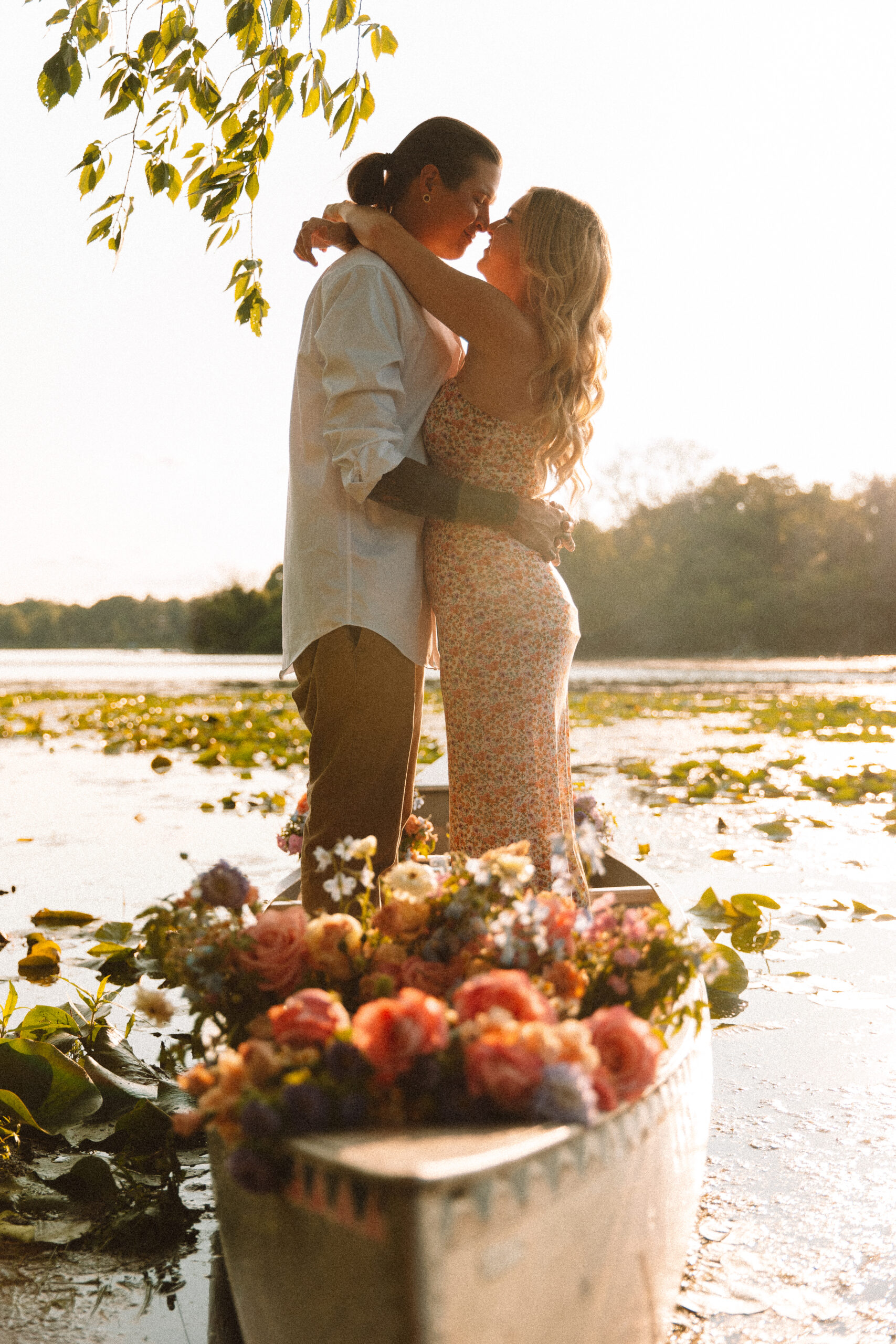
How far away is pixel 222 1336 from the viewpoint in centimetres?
165

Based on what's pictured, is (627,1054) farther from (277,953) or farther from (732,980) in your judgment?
(732,980)

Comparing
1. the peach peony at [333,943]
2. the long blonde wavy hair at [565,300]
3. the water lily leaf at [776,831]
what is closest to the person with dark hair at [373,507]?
the long blonde wavy hair at [565,300]

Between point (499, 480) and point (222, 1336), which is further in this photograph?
point (499, 480)

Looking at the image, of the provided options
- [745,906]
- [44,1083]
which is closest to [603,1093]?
[44,1083]

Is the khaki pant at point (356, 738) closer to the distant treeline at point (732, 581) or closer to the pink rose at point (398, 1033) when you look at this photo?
the pink rose at point (398, 1033)

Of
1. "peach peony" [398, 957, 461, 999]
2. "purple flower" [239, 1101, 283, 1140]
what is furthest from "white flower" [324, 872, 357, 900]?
"purple flower" [239, 1101, 283, 1140]

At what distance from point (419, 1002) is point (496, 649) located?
47.6 inches

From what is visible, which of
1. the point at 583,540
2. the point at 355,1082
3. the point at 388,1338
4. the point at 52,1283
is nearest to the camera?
the point at 388,1338

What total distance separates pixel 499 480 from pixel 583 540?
4238 centimetres

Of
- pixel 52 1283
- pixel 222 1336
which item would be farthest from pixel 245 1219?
pixel 52 1283

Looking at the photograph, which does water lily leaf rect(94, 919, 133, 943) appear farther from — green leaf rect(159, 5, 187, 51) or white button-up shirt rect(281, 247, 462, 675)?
green leaf rect(159, 5, 187, 51)

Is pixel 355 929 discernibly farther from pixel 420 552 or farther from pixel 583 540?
pixel 583 540

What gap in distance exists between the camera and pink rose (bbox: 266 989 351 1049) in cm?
123

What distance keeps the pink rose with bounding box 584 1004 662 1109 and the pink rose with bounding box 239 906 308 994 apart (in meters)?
0.41
